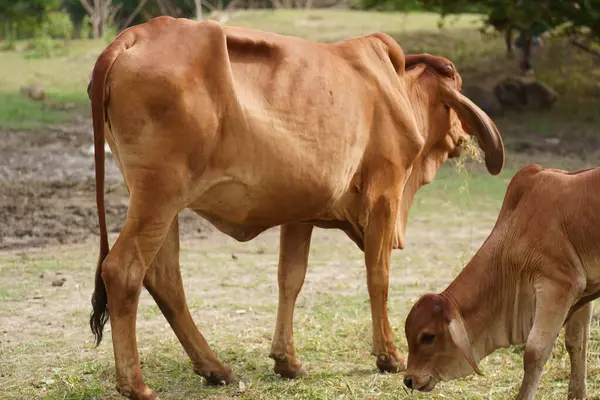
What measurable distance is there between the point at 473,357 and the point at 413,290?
281cm

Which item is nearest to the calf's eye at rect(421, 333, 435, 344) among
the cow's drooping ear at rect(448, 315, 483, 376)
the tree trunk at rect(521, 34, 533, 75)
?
the cow's drooping ear at rect(448, 315, 483, 376)

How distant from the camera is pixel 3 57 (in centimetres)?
1884

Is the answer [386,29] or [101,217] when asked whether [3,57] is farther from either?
[101,217]

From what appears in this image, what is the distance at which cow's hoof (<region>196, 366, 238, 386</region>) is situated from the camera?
508cm

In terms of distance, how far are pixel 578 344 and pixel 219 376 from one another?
1.72 metres

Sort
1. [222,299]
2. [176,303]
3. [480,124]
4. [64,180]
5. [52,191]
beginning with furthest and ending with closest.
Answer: [64,180] < [52,191] < [222,299] < [480,124] < [176,303]

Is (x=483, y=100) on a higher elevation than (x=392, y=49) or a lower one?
lower

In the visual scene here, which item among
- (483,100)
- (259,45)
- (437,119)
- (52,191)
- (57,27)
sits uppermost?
(259,45)

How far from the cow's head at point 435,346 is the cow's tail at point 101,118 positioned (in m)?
1.39

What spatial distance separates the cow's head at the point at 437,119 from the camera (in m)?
5.84

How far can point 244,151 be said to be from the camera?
456 cm

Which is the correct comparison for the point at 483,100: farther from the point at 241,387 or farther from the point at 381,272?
the point at 241,387

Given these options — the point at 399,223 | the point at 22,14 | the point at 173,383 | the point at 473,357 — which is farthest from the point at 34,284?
the point at 22,14

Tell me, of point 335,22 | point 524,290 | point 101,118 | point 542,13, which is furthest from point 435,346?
point 335,22
